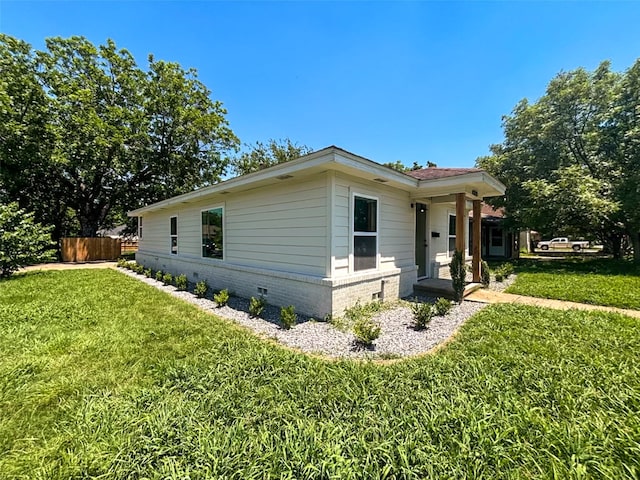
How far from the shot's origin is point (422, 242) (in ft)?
27.3

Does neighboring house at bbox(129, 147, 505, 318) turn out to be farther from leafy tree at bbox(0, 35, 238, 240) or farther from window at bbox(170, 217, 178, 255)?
leafy tree at bbox(0, 35, 238, 240)

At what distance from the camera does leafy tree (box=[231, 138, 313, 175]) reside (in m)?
24.1

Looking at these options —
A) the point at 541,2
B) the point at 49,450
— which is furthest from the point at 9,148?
the point at 541,2

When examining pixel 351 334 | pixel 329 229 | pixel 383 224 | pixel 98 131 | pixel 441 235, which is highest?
pixel 98 131

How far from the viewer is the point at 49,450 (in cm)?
199

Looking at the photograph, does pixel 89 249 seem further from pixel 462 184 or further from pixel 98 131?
pixel 462 184

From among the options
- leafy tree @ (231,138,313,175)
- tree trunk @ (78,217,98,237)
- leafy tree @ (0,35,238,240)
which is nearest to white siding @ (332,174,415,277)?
leafy tree @ (0,35,238,240)

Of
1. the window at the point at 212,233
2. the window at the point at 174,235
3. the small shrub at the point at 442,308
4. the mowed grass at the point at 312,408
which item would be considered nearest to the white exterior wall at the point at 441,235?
the small shrub at the point at 442,308

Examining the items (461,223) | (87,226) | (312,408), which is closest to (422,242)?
(461,223)

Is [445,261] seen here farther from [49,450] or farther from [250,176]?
[49,450]

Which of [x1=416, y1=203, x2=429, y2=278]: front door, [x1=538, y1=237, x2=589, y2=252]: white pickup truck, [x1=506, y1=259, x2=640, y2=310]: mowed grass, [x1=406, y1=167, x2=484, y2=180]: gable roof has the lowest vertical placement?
[x1=506, y1=259, x2=640, y2=310]: mowed grass

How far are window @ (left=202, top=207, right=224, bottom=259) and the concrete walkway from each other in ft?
22.9

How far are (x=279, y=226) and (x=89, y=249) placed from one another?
17.7 metres

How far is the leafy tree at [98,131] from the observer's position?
15008 mm
